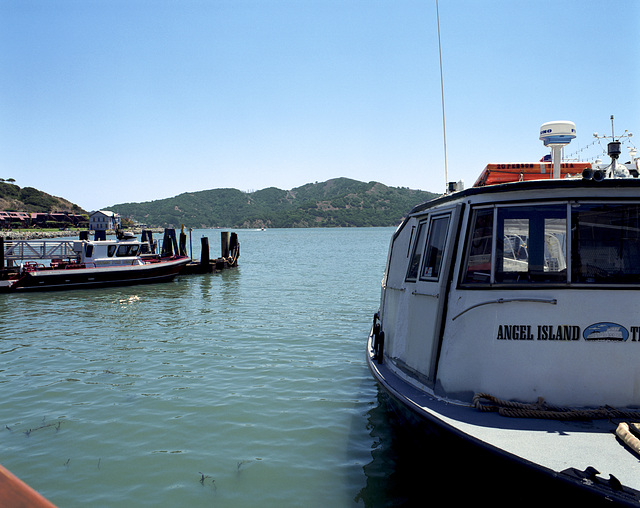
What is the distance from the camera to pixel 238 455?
725cm

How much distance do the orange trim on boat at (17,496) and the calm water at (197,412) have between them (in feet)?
18.3

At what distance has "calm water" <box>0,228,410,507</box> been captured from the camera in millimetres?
6438

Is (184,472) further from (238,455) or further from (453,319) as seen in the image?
(453,319)

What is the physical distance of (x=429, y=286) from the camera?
6.45 metres

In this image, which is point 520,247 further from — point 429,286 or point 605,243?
point 429,286

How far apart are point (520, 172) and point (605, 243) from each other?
285 centimetres

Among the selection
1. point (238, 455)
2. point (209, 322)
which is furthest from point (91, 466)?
point (209, 322)

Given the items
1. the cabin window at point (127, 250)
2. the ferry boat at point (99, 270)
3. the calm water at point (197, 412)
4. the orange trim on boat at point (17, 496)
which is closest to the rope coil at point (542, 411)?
the calm water at point (197, 412)

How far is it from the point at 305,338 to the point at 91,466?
790 cm

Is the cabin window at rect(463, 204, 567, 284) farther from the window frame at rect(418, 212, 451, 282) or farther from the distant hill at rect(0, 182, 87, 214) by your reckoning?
the distant hill at rect(0, 182, 87, 214)

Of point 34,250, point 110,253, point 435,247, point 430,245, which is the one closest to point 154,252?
point 110,253

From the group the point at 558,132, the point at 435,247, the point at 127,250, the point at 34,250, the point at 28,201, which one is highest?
the point at 28,201

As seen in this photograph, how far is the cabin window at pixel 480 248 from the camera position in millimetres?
5688

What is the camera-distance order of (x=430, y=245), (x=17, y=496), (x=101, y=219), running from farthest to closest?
(x=101, y=219)
(x=430, y=245)
(x=17, y=496)
